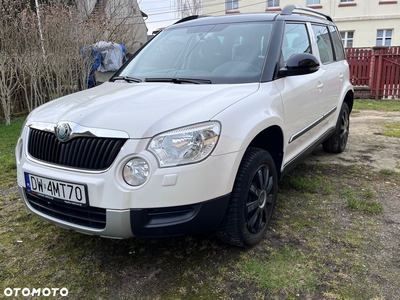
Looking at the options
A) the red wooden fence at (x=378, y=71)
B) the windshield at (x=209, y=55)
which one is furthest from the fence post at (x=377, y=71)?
the windshield at (x=209, y=55)

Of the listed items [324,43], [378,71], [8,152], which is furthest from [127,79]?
[378,71]

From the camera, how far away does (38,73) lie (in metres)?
7.91

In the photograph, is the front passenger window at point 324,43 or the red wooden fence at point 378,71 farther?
the red wooden fence at point 378,71

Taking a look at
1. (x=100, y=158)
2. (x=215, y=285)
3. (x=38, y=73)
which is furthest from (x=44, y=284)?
(x=38, y=73)

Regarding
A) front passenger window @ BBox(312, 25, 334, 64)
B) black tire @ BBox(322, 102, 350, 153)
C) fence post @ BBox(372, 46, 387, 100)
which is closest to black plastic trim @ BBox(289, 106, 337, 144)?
black tire @ BBox(322, 102, 350, 153)

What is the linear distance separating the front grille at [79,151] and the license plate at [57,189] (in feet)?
0.40

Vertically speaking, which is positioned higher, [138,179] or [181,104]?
[181,104]

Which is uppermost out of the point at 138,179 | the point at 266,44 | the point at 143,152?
the point at 266,44

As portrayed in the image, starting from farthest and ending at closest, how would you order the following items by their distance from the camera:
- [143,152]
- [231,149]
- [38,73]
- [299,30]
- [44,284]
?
[38,73]
[299,30]
[44,284]
[231,149]
[143,152]

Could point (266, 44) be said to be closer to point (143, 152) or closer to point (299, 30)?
point (299, 30)

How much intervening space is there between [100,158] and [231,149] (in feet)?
2.64

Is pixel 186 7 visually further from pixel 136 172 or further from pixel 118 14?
pixel 136 172

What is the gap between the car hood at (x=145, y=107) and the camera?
2121mm

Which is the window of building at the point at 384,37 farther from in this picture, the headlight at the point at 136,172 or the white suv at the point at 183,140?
the headlight at the point at 136,172
